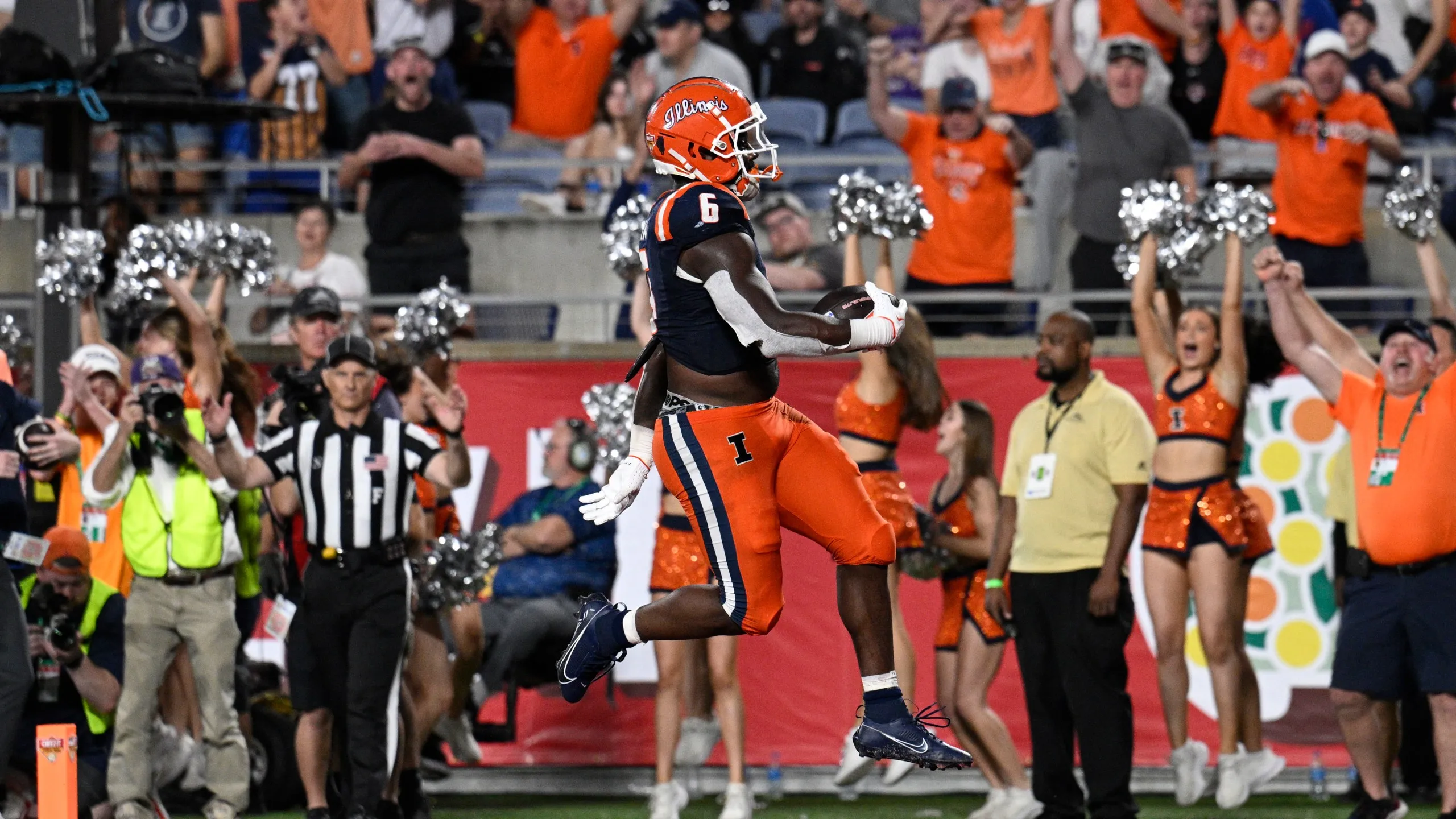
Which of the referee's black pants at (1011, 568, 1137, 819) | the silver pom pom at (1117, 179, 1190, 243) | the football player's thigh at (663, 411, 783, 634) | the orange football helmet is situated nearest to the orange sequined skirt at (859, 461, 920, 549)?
the referee's black pants at (1011, 568, 1137, 819)

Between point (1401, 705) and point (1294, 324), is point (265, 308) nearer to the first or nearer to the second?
point (1294, 324)

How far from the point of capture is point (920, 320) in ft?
30.2

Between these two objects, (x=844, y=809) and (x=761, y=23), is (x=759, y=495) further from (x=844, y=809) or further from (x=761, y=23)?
(x=761, y=23)

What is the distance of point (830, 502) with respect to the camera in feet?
18.5

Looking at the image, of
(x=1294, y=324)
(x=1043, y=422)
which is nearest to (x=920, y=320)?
(x=1043, y=422)

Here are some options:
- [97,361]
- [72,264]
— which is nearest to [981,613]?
[97,361]

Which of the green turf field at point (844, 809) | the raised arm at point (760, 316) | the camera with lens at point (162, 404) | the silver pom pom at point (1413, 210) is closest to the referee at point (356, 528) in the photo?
the camera with lens at point (162, 404)

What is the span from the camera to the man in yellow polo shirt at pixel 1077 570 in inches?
336

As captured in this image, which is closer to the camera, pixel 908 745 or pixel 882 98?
pixel 908 745

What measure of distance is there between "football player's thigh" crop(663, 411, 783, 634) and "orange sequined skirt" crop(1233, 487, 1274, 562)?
165 inches

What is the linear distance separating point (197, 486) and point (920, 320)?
344cm

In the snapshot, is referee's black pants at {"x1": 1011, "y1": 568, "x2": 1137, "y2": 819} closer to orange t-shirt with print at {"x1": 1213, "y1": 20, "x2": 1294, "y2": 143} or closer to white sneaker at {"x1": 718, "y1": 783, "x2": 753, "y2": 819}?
white sneaker at {"x1": 718, "y1": 783, "x2": 753, "y2": 819}

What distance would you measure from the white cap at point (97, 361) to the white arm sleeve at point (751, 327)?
4.91 meters

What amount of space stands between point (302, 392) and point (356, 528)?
902mm
